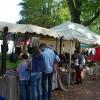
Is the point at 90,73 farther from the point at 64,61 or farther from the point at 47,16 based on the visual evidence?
the point at 47,16

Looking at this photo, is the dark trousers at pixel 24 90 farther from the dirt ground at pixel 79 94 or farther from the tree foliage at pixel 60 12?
the tree foliage at pixel 60 12

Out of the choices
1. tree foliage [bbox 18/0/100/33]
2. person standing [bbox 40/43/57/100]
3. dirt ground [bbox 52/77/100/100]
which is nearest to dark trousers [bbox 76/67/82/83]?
dirt ground [bbox 52/77/100/100]

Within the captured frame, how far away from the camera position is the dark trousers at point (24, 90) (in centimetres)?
1081

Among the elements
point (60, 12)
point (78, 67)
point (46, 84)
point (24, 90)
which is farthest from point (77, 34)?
point (60, 12)

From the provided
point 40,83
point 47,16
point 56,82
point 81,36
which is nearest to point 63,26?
point 81,36

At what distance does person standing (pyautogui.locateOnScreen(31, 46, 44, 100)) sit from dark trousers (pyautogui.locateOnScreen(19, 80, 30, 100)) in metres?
0.15

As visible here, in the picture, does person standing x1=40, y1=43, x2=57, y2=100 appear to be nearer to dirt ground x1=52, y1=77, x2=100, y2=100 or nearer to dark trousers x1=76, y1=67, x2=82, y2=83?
→ dirt ground x1=52, y1=77, x2=100, y2=100

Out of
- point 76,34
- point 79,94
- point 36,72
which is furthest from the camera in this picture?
point 76,34

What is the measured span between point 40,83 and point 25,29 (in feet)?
5.63

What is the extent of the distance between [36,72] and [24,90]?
2.06ft

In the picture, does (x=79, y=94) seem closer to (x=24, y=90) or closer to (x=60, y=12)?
(x=24, y=90)

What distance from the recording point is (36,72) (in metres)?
11.1

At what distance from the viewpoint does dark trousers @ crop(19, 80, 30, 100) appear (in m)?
10.8

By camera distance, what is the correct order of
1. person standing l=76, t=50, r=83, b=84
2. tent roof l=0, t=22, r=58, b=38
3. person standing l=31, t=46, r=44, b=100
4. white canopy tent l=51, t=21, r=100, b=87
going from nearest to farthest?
person standing l=31, t=46, r=44, b=100
tent roof l=0, t=22, r=58, b=38
white canopy tent l=51, t=21, r=100, b=87
person standing l=76, t=50, r=83, b=84
